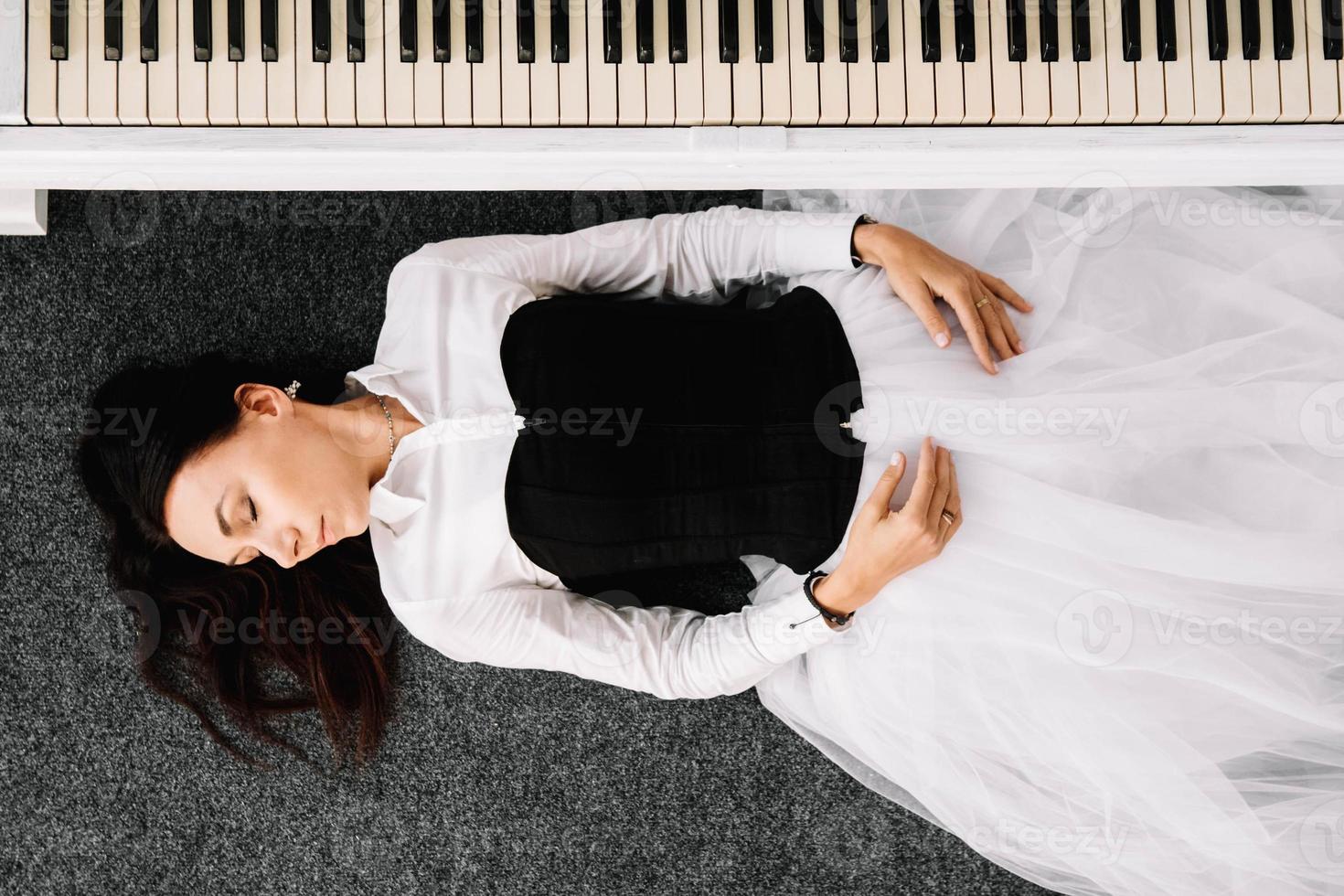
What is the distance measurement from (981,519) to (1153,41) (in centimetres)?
58

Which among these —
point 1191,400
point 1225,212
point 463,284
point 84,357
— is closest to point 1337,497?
point 1191,400

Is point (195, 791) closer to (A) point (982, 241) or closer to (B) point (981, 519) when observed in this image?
(B) point (981, 519)

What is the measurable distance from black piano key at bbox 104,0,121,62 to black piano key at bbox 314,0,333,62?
202mm

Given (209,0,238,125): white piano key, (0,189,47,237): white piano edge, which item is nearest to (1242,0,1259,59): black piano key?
(209,0,238,125): white piano key

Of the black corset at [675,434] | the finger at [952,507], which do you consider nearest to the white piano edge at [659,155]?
the black corset at [675,434]

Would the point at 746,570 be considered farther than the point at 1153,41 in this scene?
Yes

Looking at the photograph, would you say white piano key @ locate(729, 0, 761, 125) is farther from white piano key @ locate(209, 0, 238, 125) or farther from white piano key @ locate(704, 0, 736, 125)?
white piano key @ locate(209, 0, 238, 125)

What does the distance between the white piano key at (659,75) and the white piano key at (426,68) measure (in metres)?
0.21

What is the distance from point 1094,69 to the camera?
1.10 meters

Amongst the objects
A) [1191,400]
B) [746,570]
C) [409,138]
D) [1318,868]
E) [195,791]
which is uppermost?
[409,138]

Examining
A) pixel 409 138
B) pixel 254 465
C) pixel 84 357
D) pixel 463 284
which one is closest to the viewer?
pixel 409 138

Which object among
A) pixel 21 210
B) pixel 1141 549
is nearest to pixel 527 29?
pixel 1141 549

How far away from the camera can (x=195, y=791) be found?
1.70 meters

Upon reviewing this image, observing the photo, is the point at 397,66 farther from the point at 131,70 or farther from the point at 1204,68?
the point at 1204,68
